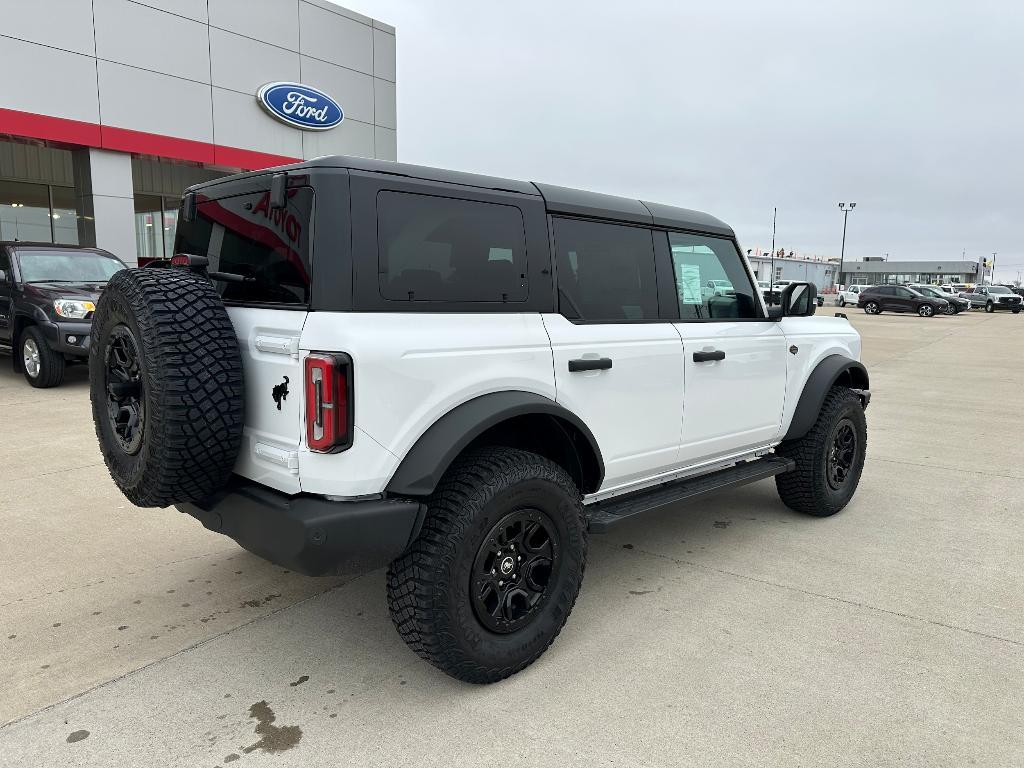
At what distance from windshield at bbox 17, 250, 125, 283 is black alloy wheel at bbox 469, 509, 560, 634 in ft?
28.5

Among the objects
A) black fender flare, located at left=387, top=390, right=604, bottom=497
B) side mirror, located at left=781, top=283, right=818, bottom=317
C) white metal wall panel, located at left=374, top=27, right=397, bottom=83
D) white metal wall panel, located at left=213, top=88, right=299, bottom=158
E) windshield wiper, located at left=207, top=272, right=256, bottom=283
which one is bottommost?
black fender flare, located at left=387, top=390, right=604, bottom=497

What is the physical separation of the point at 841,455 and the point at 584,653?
9.02 ft

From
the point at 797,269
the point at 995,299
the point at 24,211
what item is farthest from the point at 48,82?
the point at 797,269

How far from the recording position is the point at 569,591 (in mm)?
2957

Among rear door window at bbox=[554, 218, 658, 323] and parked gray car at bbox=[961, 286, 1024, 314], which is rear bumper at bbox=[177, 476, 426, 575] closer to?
rear door window at bbox=[554, 218, 658, 323]

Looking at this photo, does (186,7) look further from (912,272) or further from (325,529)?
(912,272)

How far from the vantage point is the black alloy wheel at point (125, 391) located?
8.59ft

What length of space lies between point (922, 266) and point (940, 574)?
123 metres

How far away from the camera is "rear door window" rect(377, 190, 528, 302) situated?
2549 millimetres

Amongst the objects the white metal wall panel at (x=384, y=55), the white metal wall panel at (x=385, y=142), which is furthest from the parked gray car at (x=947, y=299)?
the white metal wall panel at (x=384, y=55)

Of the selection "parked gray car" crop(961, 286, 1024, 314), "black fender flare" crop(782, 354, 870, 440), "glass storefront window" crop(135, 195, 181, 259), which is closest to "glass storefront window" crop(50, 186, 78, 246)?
"glass storefront window" crop(135, 195, 181, 259)

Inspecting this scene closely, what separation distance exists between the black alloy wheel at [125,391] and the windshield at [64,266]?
301 inches

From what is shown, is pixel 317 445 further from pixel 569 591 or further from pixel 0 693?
pixel 0 693

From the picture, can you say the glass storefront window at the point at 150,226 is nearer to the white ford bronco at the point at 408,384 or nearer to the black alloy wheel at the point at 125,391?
the white ford bronco at the point at 408,384
